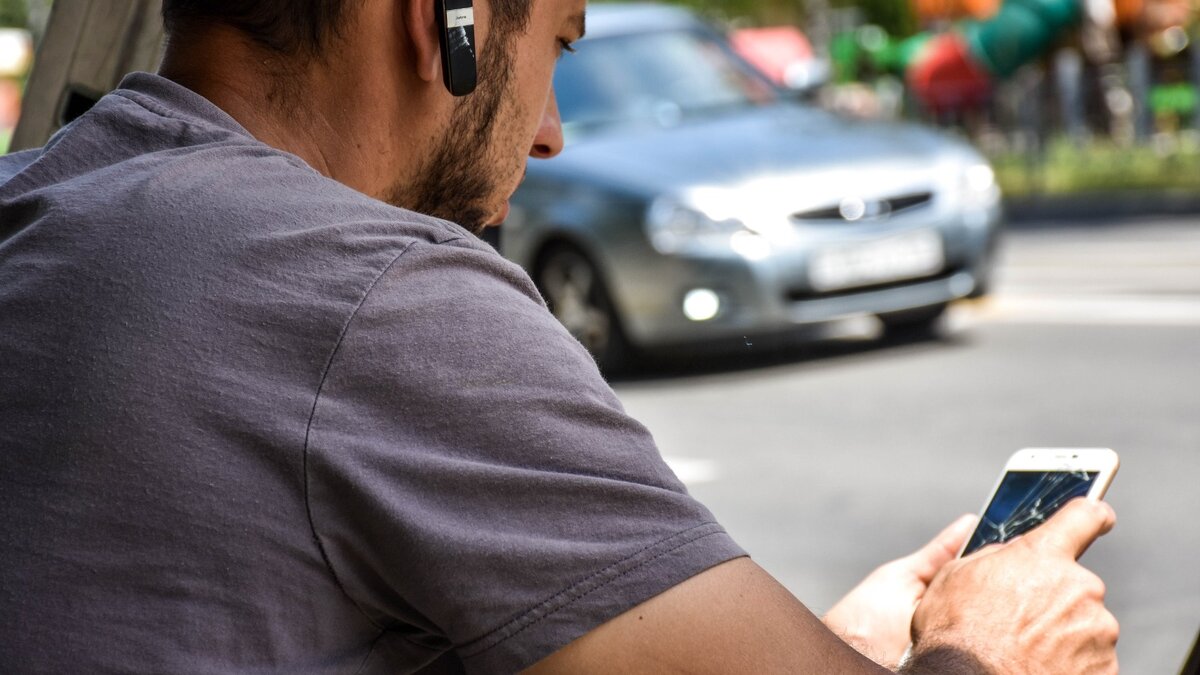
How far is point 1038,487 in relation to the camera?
155 cm

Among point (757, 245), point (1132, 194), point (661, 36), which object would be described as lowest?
point (1132, 194)

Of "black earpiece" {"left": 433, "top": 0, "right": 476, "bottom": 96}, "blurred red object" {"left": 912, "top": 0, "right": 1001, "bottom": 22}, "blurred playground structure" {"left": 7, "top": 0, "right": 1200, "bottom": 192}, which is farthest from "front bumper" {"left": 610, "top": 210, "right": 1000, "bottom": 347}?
"blurred red object" {"left": 912, "top": 0, "right": 1001, "bottom": 22}

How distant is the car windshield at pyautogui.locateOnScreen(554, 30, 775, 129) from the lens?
750cm

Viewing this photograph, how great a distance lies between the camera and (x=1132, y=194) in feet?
48.1

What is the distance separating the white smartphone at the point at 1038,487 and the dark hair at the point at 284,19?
742 millimetres

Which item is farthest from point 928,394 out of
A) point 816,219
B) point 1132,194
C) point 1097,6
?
point 1097,6

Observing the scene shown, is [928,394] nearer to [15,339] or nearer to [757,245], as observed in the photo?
[757,245]

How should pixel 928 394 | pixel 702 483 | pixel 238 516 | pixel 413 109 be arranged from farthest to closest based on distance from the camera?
pixel 928 394 < pixel 702 483 < pixel 413 109 < pixel 238 516

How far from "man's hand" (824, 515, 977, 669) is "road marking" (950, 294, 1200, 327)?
6703 mm

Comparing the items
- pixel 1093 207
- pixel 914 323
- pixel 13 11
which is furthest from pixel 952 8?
pixel 914 323

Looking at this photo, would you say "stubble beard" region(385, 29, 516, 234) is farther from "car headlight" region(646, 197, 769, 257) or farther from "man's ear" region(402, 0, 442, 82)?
"car headlight" region(646, 197, 769, 257)

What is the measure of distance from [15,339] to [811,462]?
464 cm

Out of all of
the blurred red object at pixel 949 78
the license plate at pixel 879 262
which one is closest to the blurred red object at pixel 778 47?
the blurred red object at pixel 949 78

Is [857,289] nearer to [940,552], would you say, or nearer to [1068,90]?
[940,552]
